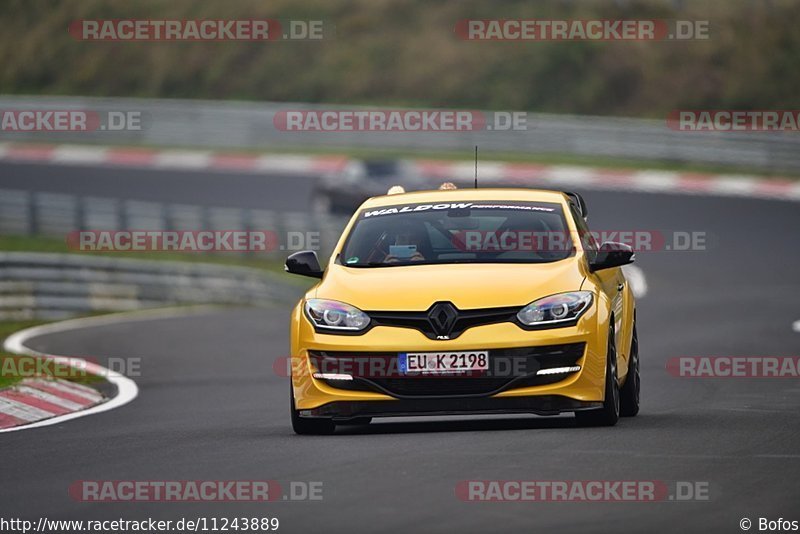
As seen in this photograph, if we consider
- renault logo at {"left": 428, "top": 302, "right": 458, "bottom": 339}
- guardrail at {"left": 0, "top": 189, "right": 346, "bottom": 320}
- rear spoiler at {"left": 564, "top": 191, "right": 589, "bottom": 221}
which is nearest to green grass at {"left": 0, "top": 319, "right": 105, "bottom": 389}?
rear spoiler at {"left": 564, "top": 191, "right": 589, "bottom": 221}

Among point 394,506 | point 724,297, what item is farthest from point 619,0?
point 394,506

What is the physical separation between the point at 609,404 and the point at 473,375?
0.90 m

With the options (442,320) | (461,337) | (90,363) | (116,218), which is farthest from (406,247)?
(116,218)

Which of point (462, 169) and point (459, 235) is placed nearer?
point (459, 235)

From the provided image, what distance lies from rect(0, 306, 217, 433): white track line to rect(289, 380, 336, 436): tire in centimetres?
209

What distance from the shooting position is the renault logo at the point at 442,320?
33.5 ft

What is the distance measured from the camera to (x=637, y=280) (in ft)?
88.4

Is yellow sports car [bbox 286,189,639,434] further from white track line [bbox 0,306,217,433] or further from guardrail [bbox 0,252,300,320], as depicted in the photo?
guardrail [bbox 0,252,300,320]

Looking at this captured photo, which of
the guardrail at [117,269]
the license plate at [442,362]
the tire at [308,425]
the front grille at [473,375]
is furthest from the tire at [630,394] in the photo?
the guardrail at [117,269]

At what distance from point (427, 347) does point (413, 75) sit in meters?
44.6

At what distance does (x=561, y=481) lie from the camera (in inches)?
325

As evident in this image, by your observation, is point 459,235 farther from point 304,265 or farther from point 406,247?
point 304,265

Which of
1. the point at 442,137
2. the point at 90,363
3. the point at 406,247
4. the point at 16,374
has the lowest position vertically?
the point at 90,363

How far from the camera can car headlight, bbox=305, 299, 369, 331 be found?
10406 millimetres
